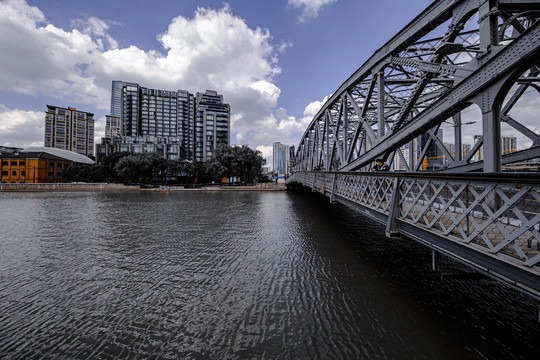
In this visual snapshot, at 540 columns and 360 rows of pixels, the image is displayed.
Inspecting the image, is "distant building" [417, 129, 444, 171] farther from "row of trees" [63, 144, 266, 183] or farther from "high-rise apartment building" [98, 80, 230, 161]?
"high-rise apartment building" [98, 80, 230, 161]

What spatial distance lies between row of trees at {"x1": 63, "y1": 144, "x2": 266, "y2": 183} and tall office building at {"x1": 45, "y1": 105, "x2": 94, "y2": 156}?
84336 millimetres

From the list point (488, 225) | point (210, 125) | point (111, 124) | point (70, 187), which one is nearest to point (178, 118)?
point (210, 125)

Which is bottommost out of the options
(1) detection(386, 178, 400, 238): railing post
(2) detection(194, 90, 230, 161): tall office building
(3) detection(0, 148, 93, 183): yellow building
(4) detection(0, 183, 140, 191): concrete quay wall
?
(4) detection(0, 183, 140, 191): concrete quay wall

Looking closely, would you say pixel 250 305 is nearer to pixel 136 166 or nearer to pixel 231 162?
pixel 231 162

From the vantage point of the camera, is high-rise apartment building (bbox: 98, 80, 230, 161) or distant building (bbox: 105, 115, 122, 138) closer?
high-rise apartment building (bbox: 98, 80, 230, 161)

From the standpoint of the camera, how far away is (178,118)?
11900 centimetres

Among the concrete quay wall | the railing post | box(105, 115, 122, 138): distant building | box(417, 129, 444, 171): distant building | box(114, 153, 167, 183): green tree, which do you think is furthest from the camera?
box(105, 115, 122, 138): distant building

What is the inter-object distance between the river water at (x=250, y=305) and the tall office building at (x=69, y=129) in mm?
167370

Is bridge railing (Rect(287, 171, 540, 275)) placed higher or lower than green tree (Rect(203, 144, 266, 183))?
lower

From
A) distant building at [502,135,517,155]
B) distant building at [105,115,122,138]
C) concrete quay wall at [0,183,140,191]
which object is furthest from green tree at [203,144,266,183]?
distant building at [105,115,122,138]

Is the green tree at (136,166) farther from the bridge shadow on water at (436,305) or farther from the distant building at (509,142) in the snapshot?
the distant building at (509,142)

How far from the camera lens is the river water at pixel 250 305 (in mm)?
4316

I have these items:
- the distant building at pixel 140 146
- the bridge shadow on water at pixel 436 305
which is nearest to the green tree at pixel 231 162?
the bridge shadow on water at pixel 436 305

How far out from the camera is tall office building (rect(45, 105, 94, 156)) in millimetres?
129000
